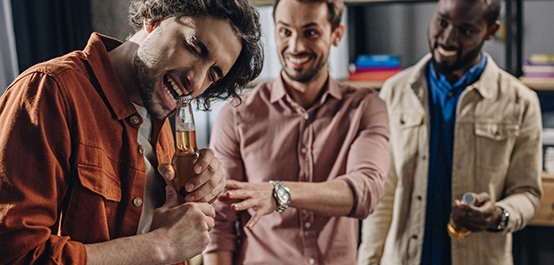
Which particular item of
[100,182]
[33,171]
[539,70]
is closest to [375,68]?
[539,70]

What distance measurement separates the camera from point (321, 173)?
1898mm

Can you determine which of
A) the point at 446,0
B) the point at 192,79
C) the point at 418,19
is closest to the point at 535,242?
the point at 418,19

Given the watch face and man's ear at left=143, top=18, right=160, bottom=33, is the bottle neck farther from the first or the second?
the watch face

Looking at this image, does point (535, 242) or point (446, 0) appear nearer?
point (446, 0)

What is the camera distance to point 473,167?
230cm

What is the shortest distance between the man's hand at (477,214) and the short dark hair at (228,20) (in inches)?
34.6

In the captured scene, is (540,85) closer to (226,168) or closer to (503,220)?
(503,220)

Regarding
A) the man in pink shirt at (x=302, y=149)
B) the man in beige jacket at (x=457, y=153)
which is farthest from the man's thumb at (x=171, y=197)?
the man in beige jacket at (x=457, y=153)

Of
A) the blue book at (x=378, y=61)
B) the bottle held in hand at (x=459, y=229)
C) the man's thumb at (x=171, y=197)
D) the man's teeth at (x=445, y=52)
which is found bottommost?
the bottle held in hand at (x=459, y=229)

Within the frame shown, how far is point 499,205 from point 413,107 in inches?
17.4

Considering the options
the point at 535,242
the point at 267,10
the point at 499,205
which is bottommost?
the point at 535,242

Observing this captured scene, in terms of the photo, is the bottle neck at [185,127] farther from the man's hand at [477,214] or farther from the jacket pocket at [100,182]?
the man's hand at [477,214]

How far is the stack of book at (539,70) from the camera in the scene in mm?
3154

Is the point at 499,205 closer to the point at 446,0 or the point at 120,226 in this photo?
the point at 446,0
